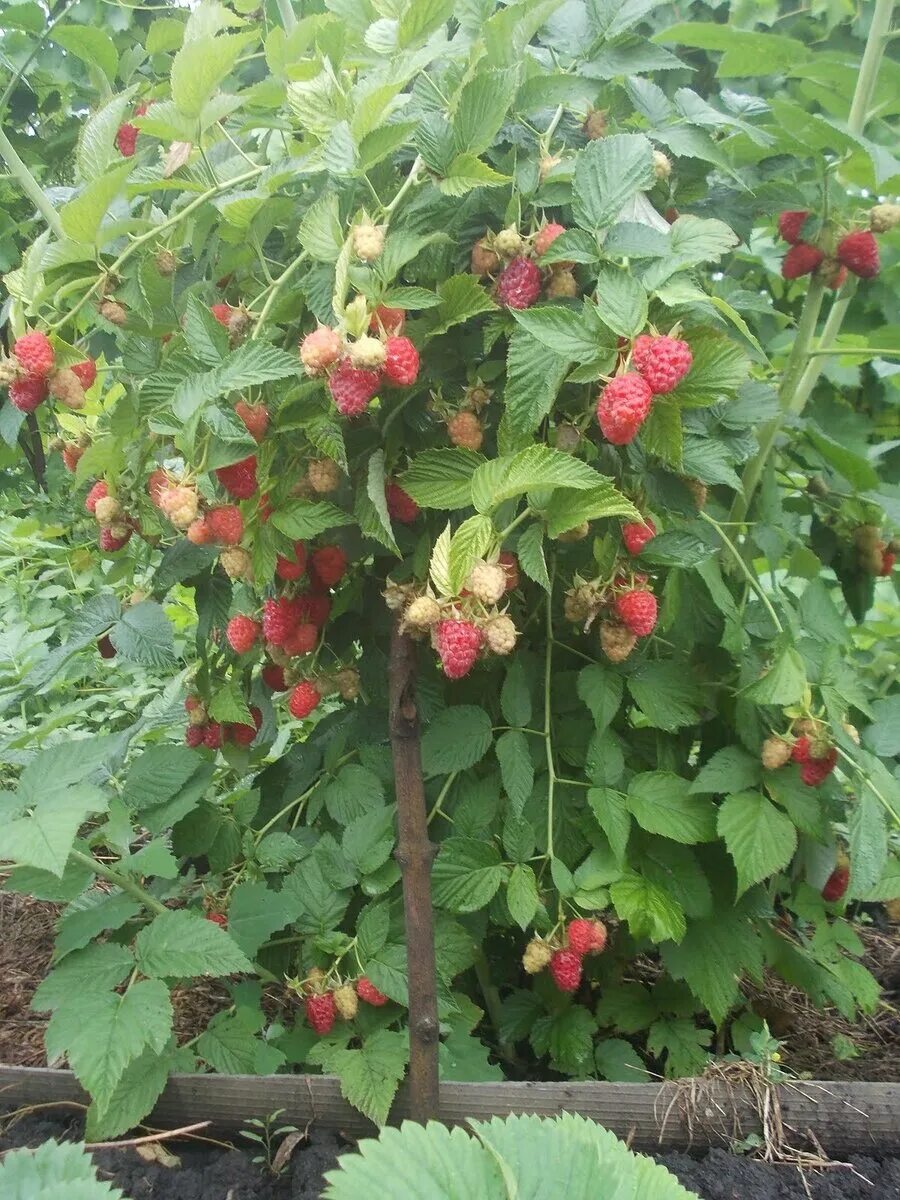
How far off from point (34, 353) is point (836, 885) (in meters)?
1.33

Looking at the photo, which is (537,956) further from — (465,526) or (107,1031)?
(465,526)

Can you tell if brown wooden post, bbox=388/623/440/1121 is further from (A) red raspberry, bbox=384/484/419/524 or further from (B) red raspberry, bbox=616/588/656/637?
(B) red raspberry, bbox=616/588/656/637

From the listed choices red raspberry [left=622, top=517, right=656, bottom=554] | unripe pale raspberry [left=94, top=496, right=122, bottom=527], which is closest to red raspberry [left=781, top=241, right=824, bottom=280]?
red raspberry [left=622, top=517, right=656, bottom=554]

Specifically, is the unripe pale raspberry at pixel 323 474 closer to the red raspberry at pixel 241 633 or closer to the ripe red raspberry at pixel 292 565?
the ripe red raspberry at pixel 292 565

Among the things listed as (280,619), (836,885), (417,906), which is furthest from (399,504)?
(836,885)

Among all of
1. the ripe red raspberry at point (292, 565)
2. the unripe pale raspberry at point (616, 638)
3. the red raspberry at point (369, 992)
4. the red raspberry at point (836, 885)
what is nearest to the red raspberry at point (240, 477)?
the ripe red raspberry at point (292, 565)

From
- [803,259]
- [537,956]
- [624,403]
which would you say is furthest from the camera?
[803,259]

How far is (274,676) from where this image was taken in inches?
54.7

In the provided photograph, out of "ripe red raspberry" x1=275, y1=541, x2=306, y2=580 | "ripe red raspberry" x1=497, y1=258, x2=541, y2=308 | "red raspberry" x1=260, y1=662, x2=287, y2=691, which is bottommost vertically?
"red raspberry" x1=260, y1=662, x2=287, y2=691

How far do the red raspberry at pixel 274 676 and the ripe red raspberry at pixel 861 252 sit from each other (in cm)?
95

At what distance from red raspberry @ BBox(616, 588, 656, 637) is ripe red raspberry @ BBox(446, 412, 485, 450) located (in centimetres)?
24

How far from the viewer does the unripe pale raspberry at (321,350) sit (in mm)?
830

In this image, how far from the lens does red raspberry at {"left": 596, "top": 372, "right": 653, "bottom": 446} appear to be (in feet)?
2.69

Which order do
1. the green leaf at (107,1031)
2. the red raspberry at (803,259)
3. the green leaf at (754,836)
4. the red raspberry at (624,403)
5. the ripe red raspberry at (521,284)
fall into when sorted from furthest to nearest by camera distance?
the red raspberry at (803,259) < the green leaf at (754,836) < the green leaf at (107,1031) < the ripe red raspberry at (521,284) < the red raspberry at (624,403)
